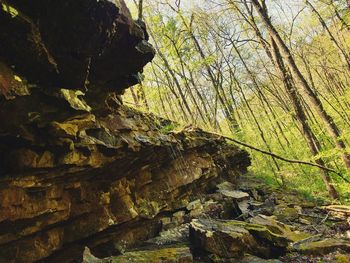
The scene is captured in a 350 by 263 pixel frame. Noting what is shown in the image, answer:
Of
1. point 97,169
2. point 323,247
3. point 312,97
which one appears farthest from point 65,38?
point 312,97

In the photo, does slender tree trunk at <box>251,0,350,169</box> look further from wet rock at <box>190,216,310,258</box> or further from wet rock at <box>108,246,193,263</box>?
wet rock at <box>108,246,193,263</box>

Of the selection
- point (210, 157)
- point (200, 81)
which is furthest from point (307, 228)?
point (200, 81)

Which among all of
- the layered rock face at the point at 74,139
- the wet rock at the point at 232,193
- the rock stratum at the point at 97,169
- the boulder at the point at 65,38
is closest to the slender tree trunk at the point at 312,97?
the rock stratum at the point at 97,169

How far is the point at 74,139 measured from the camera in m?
5.91

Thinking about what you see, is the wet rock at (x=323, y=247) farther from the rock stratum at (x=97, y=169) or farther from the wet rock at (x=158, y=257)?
the wet rock at (x=158, y=257)

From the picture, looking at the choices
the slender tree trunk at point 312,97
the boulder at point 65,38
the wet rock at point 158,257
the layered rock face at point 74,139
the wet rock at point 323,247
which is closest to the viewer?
the boulder at point 65,38

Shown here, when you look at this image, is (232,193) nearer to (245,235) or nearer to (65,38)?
(245,235)

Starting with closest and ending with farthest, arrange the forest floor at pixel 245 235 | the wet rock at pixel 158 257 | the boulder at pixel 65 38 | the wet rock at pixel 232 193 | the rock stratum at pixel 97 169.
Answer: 1. the boulder at pixel 65 38
2. the rock stratum at pixel 97 169
3. the wet rock at pixel 158 257
4. the forest floor at pixel 245 235
5. the wet rock at pixel 232 193

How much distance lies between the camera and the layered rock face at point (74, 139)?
392 cm

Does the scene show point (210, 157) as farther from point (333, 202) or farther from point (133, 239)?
point (133, 239)

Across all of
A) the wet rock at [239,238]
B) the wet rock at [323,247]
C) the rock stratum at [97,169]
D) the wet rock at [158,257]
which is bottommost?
the wet rock at [323,247]

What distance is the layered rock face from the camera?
3.92 meters

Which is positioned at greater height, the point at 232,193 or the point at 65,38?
the point at 65,38

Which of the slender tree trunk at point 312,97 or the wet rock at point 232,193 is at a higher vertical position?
the slender tree trunk at point 312,97
